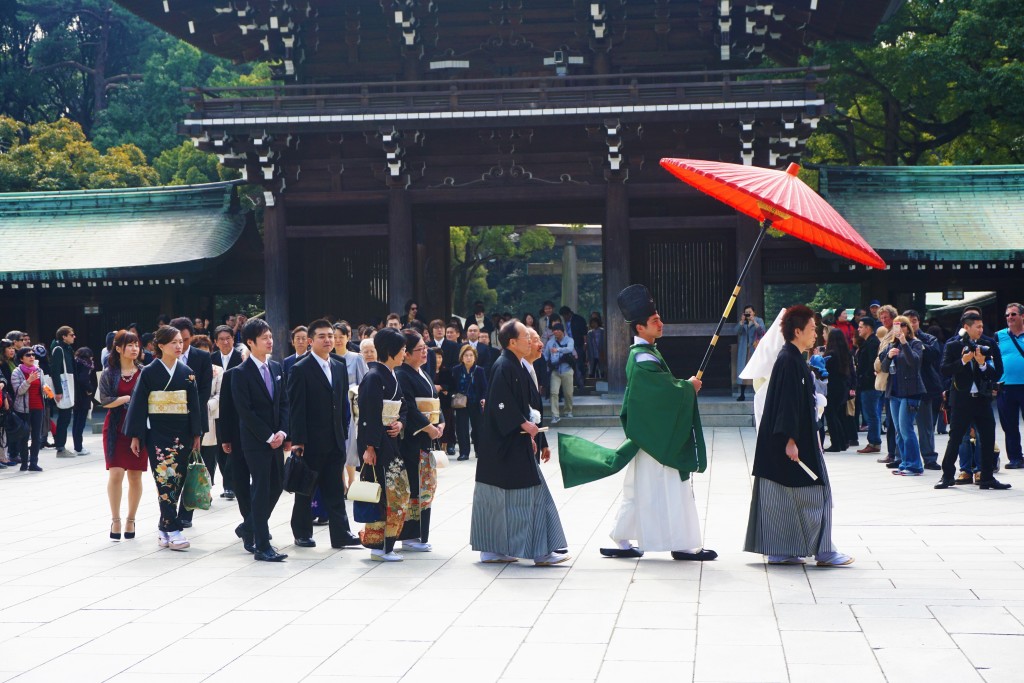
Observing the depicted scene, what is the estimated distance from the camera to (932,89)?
2645 cm

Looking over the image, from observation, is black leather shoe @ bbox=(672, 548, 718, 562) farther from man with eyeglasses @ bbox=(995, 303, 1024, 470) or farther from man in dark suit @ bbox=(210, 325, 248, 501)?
man with eyeglasses @ bbox=(995, 303, 1024, 470)

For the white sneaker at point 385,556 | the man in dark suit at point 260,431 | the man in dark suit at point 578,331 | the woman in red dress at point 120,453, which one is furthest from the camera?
the man in dark suit at point 578,331

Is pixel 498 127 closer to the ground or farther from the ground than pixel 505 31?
closer to the ground

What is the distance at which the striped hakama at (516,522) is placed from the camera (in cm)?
744

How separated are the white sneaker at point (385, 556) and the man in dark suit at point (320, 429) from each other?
560 mm

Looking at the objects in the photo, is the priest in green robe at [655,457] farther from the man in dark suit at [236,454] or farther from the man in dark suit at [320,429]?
the man in dark suit at [236,454]

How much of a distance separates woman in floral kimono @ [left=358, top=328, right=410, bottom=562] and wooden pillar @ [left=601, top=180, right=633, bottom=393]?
10.8 meters

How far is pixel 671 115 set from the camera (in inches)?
682

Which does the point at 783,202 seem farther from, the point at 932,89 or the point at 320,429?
the point at 932,89

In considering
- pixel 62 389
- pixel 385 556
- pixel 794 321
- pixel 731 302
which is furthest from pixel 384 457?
pixel 62 389

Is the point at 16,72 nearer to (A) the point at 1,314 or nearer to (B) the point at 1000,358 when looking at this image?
(A) the point at 1,314

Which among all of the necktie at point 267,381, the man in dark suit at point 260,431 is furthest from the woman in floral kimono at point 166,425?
the necktie at point 267,381

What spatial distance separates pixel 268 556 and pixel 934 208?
15838 mm

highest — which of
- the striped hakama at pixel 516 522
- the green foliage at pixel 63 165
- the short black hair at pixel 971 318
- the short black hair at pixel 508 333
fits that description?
the green foliage at pixel 63 165
